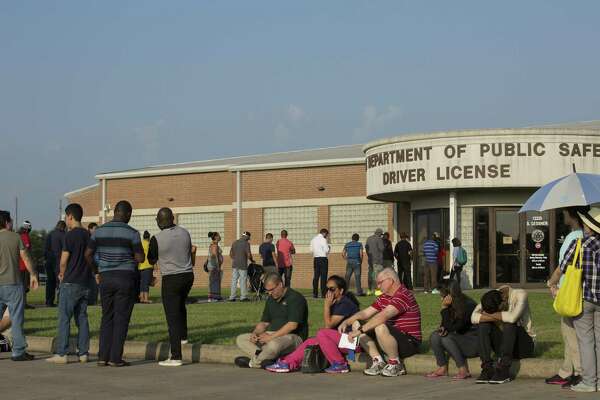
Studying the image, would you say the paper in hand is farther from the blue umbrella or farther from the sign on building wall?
the sign on building wall

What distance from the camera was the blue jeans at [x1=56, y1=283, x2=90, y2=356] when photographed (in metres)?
12.3

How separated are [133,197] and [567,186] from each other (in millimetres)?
35426

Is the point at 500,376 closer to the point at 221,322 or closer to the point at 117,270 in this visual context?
the point at 117,270

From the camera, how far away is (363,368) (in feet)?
36.6

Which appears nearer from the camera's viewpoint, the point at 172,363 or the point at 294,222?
the point at 172,363

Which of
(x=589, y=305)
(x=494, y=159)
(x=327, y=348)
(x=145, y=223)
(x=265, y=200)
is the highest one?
→ (x=494, y=159)

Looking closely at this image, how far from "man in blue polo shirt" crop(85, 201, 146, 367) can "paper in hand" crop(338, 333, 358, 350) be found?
2535 millimetres

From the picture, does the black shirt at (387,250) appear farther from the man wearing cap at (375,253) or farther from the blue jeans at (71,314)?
the blue jeans at (71,314)

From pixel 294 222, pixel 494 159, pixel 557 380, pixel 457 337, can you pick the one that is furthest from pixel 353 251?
pixel 557 380

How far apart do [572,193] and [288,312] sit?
3469mm

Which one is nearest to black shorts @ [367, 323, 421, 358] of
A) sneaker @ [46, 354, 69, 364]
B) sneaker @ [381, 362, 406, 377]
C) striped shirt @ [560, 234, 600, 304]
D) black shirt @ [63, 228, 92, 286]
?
sneaker @ [381, 362, 406, 377]

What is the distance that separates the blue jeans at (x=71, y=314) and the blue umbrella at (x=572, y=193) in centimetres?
547

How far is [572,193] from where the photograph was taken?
10180 mm

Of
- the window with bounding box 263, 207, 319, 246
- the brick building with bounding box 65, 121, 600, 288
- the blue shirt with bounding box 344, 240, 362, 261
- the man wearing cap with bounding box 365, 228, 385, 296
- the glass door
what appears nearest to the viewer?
the blue shirt with bounding box 344, 240, 362, 261
